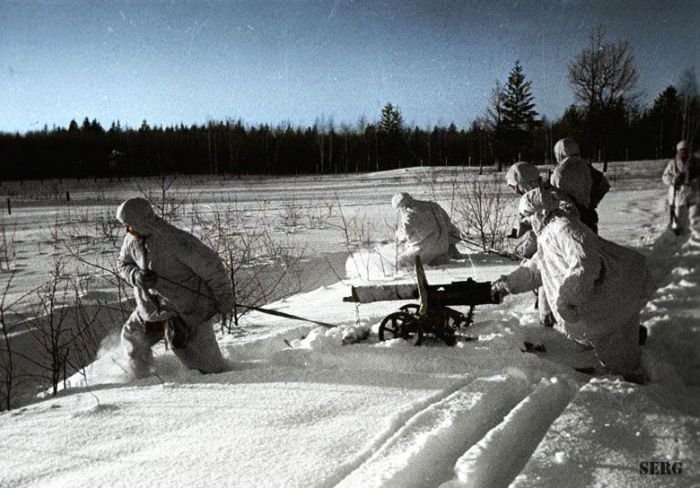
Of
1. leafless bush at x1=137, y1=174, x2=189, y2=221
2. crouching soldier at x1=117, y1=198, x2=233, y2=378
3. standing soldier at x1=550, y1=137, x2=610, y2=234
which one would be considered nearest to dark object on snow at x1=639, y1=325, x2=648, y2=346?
standing soldier at x1=550, y1=137, x2=610, y2=234

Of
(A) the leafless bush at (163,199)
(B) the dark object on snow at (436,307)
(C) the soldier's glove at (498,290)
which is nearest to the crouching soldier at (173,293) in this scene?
(B) the dark object on snow at (436,307)

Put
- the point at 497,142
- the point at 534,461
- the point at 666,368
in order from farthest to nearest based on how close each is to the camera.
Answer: the point at 497,142 → the point at 666,368 → the point at 534,461

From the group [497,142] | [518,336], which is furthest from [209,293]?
[497,142]

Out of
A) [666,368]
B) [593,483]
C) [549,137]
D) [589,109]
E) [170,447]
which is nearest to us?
[593,483]

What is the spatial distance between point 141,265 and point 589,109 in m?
3.76

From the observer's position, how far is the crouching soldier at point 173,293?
14.4ft

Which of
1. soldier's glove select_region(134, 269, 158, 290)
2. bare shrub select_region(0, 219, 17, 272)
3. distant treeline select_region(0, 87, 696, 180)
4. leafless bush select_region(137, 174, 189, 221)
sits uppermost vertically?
distant treeline select_region(0, 87, 696, 180)

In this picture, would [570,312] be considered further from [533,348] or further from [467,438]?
[467,438]

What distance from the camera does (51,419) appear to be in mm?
3523

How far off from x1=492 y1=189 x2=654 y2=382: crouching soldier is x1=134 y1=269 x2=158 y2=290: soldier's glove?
3.08 m

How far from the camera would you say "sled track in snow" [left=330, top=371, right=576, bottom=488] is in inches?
95.6

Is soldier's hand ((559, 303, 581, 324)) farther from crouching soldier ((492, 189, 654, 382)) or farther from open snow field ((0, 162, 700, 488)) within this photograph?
open snow field ((0, 162, 700, 488))

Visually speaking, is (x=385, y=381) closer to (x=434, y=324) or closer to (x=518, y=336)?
(x=434, y=324)

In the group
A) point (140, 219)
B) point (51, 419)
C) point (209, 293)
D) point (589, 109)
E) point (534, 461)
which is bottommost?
point (51, 419)
